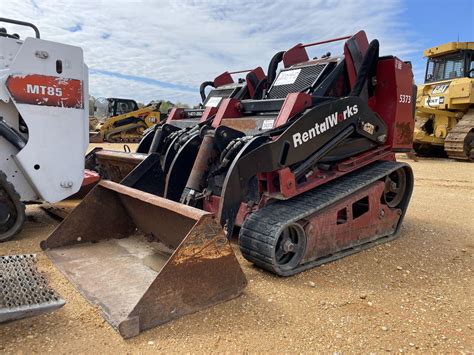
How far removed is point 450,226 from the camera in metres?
5.42

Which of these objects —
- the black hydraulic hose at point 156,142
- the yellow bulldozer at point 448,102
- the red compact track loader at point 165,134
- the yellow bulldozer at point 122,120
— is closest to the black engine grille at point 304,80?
the red compact track loader at point 165,134

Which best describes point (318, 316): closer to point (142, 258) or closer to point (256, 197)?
point (256, 197)

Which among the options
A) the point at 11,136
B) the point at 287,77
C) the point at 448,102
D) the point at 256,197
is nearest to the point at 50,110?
the point at 11,136

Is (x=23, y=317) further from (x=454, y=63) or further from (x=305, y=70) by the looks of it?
(x=454, y=63)

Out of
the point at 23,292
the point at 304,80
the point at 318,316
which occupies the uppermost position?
the point at 304,80

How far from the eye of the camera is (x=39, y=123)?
3.97 metres

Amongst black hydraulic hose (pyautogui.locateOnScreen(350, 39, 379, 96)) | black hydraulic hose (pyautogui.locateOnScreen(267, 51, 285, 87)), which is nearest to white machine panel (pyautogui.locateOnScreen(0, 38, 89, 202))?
black hydraulic hose (pyautogui.locateOnScreen(267, 51, 285, 87))

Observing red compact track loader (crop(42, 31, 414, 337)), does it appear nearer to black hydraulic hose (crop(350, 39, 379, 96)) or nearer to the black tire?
black hydraulic hose (crop(350, 39, 379, 96))

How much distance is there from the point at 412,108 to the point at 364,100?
67 cm

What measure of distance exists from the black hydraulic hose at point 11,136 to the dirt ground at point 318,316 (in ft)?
3.04

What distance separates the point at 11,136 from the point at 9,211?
0.73 metres

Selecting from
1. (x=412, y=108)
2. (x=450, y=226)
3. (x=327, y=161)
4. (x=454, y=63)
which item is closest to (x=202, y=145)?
(x=327, y=161)

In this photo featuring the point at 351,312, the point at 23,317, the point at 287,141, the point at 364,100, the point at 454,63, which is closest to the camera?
the point at 23,317

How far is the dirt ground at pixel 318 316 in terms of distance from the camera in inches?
93.9
